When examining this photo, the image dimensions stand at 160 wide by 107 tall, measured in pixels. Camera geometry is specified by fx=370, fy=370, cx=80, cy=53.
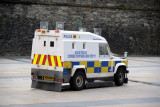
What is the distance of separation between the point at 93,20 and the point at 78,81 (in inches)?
864

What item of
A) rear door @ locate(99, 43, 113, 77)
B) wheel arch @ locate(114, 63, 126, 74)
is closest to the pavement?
rear door @ locate(99, 43, 113, 77)

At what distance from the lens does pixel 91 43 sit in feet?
42.6

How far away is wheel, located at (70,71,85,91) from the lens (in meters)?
12.2

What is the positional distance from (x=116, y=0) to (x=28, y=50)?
10.0m

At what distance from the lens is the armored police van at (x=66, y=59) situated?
1204 cm

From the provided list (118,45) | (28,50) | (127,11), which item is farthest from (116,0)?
(28,50)

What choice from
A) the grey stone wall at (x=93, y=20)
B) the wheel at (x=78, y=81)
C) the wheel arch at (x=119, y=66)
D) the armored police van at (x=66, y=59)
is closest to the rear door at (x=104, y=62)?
the armored police van at (x=66, y=59)

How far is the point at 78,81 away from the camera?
12.5m

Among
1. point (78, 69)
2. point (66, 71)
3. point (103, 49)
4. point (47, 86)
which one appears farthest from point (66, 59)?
point (103, 49)

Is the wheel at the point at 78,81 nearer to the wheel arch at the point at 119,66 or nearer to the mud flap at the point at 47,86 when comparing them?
the mud flap at the point at 47,86

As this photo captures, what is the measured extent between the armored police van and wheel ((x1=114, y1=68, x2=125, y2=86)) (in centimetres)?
60

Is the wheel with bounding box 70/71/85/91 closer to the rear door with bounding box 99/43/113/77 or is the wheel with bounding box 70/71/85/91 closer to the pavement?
the pavement

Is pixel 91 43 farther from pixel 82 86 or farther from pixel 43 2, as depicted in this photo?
pixel 43 2

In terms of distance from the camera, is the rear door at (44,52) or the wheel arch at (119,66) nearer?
the rear door at (44,52)
